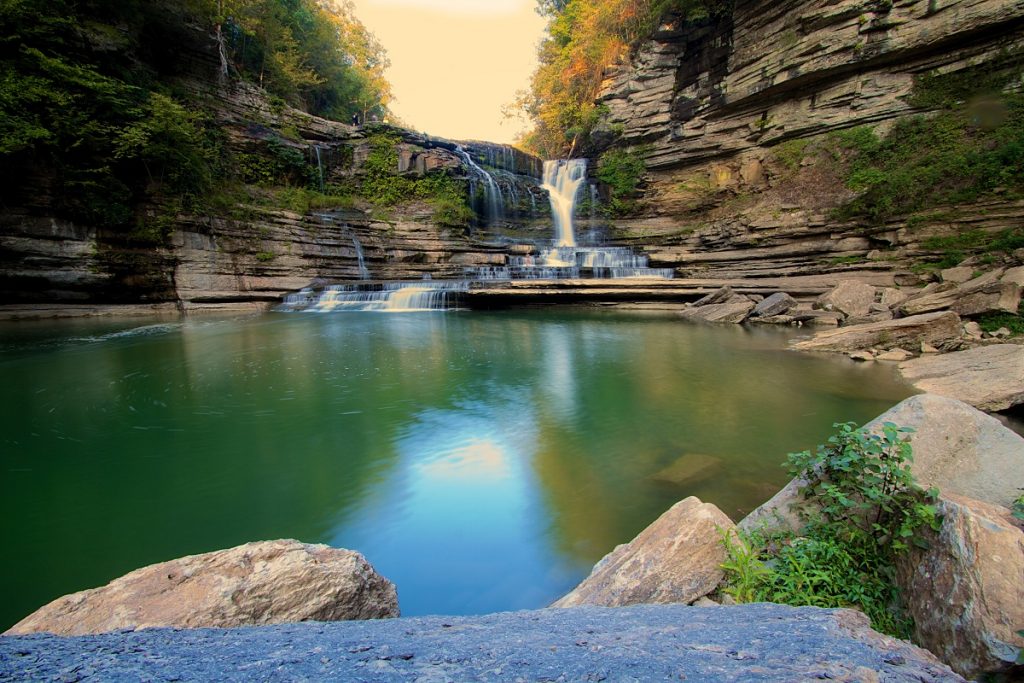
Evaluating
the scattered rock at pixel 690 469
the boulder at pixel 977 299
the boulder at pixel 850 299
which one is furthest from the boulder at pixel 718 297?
the scattered rock at pixel 690 469

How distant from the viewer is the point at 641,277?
47.7 ft

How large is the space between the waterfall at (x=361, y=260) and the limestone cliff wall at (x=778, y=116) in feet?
36.3

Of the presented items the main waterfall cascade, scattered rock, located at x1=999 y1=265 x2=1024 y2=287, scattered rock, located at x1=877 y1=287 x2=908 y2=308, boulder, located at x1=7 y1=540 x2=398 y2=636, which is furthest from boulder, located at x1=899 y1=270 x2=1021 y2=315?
boulder, located at x1=7 y1=540 x2=398 y2=636

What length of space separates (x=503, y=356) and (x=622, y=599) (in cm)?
602

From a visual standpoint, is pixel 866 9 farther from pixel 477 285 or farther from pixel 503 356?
pixel 503 356

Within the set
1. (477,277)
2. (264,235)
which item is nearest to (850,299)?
(477,277)

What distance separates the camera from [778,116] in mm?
16469

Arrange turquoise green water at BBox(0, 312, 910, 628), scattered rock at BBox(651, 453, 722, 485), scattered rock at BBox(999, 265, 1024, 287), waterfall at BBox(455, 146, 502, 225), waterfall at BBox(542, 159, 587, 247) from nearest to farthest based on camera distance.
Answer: turquoise green water at BBox(0, 312, 910, 628), scattered rock at BBox(651, 453, 722, 485), scattered rock at BBox(999, 265, 1024, 287), waterfall at BBox(455, 146, 502, 225), waterfall at BBox(542, 159, 587, 247)

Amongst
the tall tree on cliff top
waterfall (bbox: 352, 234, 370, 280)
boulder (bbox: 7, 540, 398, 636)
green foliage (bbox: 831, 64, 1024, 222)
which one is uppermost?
the tall tree on cliff top

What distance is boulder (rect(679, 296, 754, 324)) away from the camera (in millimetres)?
11367

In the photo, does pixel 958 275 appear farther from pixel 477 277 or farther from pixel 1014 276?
pixel 477 277

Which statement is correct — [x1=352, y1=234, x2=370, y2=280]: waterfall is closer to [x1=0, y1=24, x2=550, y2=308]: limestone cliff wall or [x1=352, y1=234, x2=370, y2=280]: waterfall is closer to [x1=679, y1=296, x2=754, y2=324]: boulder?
[x1=0, y1=24, x2=550, y2=308]: limestone cliff wall

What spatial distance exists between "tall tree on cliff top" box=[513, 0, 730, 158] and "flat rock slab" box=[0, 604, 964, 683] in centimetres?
2358

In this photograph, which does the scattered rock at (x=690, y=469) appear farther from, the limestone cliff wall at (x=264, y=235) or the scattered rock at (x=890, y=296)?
the limestone cliff wall at (x=264, y=235)
